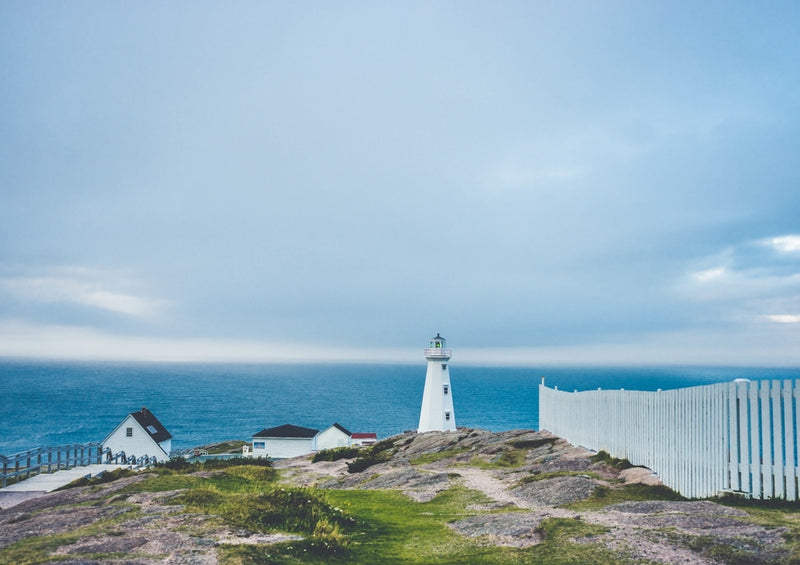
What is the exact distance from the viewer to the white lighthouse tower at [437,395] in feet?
163

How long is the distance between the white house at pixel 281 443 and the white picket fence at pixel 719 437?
41.2m

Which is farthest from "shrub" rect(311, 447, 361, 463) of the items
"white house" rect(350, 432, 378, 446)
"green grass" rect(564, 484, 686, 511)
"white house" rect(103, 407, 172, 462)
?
"green grass" rect(564, 484, 686, 511)

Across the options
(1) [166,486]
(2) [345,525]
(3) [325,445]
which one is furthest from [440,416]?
(2) [345,525]

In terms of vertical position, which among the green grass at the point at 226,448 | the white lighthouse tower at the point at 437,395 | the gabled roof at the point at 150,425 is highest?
the white lighthouse tower at the point at 437,395

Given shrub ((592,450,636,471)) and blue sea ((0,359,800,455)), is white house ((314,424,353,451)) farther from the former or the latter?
blue sea ((0,359,800,455))

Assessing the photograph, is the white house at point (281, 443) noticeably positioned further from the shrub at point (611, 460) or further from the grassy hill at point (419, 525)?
the shrub at point (611, 460)

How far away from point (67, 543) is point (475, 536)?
24.1 ft

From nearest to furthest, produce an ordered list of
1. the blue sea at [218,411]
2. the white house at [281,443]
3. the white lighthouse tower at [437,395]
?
1. the white lighthouse tower at [437,395]
2. the white house at [281,443]
3. the blue sea at [218,411]

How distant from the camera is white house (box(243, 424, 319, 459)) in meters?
53.6

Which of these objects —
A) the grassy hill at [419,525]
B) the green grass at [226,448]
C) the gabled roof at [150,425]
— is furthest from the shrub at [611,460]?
the green grass at [226,448]

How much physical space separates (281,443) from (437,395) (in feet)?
55.7

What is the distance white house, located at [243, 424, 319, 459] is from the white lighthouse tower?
485 inches

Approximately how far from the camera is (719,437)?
11.9 metres

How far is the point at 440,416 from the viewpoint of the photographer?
4962 centimetres
